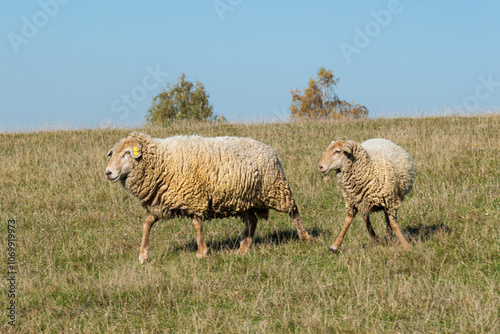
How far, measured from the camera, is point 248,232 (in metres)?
7.94

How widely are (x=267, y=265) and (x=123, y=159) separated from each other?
2666mm

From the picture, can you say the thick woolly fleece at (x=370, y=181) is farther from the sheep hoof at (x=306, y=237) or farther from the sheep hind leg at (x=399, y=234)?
the sheep hoof at (x=306, y=237)

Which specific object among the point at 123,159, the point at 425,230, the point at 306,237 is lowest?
the point at 306,237

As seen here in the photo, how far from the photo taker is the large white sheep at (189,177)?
7352 millimetres

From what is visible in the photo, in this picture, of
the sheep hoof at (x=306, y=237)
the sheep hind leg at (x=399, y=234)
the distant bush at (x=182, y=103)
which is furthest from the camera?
the distant bush at (x=182, y=103)

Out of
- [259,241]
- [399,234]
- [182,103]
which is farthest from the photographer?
[182,103]

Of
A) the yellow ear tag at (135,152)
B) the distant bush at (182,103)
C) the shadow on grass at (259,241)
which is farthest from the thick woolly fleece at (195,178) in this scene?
the distant bush at (182,103)

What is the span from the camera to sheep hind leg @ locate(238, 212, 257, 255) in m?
7.70

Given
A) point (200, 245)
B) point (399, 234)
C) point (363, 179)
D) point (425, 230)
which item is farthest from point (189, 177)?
point (425, 230)

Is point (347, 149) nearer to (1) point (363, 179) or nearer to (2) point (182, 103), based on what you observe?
(1) point (363, 179)

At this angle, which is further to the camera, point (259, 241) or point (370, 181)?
point (259, 241)

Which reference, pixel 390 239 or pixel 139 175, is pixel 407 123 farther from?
pixel 139 175

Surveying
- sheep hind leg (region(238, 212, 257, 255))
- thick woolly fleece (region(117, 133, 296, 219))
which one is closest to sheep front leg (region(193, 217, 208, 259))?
thick woolly fleece (region(117, 133, 296, 219))

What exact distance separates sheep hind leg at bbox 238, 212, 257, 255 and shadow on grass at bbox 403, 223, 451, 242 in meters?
2.40
